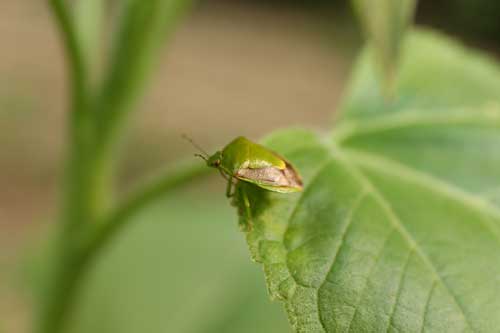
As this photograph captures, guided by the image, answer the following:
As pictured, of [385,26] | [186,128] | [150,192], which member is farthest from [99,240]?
[186,128]

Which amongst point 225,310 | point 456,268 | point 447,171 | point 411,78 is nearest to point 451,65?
point 411,78

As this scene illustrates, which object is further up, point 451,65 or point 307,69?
point 451,65

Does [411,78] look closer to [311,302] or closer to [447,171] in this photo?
[447,171]

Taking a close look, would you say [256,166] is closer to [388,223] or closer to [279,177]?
[279,177]

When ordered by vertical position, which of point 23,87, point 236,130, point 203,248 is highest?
point 203,248

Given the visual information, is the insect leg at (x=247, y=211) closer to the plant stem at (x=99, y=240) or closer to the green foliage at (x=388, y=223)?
the green foliage at (x=388, y=223)

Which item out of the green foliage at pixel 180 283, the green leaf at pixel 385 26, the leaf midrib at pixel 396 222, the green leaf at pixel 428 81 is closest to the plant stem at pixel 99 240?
the leaf midrib at pixel 396 222
